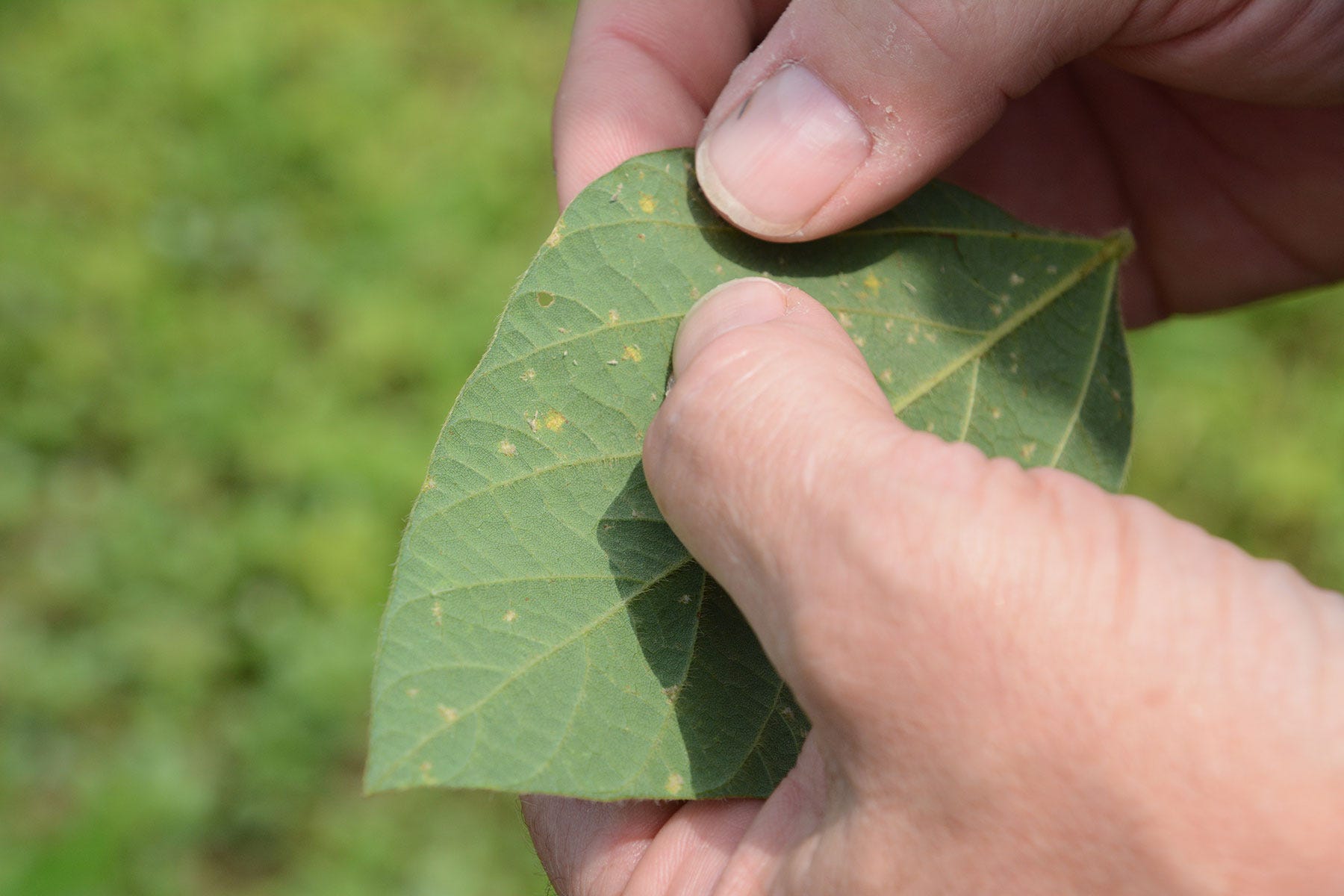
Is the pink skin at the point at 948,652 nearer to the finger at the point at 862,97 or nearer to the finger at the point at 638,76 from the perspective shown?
the finger at the point at 862,97

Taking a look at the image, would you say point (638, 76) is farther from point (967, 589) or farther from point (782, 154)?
point (967, 589)

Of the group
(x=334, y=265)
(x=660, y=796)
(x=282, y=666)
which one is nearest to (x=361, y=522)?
(x=282, y=666)

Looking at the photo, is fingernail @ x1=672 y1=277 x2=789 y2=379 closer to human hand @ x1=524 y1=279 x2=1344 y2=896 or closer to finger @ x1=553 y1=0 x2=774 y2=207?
human hand @ x1=524 y1=279 x2=1344 y2=896

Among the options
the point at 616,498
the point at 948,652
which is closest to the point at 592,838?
the point at 616,498

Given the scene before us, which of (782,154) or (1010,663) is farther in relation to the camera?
(782,154)

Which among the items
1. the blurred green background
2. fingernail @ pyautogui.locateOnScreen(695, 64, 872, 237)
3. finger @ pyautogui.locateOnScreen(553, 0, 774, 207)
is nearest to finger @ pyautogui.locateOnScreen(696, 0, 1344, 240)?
fingernail @ pyautogui.locateOnScreen(695, 64, 872, 237)

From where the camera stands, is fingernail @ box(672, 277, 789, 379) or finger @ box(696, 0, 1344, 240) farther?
finger @ box(696, 0, 1344, 240)
